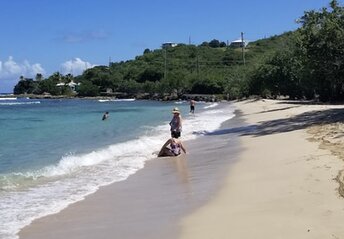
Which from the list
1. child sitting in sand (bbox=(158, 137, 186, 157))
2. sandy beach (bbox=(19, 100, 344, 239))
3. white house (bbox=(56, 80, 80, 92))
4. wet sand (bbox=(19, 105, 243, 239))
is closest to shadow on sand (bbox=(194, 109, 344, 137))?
child sitting in sand (bbox=(158, 137, 186, 157))

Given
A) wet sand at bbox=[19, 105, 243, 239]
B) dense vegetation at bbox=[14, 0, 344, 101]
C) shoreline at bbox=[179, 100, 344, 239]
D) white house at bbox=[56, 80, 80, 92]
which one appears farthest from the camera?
white house at bbox=[56, 80, 80, 92]

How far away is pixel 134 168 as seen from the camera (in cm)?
1487

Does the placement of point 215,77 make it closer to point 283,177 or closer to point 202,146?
point 202,146

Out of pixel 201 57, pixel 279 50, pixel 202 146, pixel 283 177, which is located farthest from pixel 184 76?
pixel 283 177

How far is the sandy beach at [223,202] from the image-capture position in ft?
23.4

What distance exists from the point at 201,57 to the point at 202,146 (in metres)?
138

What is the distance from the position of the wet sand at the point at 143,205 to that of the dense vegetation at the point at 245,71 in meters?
10.8

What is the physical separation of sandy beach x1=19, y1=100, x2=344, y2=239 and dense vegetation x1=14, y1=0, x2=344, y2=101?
32.1ft

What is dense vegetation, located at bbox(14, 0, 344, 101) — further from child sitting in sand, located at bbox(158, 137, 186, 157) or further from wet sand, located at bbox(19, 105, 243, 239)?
wet sand, located at bbox(19, 105, 243, 239)

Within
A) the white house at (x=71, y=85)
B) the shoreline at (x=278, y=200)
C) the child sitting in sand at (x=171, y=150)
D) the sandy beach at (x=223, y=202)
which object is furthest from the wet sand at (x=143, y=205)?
the white house at (x=71, y=85)

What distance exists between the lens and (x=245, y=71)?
80250 mm

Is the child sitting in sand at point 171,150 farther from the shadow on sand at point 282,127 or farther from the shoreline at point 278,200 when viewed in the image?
the shadow on sand at point 282,127

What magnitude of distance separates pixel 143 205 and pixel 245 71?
72.4m

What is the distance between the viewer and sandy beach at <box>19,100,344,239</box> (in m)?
7.12
